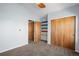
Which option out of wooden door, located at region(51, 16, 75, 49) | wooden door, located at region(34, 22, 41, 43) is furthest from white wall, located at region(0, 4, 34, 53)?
wooden door, located at region(51, 16, 75, 49)

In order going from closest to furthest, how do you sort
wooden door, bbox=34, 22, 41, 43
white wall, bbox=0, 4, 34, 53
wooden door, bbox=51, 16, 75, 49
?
white wall, bbox=0, 4, 34, 53
wooden door, bbox=51, 16, 75, 49
wooden door, bbox=34, 22, 41, 43

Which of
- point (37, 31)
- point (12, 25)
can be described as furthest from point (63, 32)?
point (12, 25)

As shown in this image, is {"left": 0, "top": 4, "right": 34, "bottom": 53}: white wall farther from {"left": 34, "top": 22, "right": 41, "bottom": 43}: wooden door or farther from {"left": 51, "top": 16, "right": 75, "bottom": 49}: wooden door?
{"left": 51, "top": 16, "right": 75, "bottom": 49}: wooden door

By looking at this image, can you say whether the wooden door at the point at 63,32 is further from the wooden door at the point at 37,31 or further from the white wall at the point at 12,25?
the white wall at the point at 12,25

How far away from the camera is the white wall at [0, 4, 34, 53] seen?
3.34 m

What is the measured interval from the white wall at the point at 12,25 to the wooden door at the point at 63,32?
1891 millimetres

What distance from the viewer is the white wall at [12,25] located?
3.34 metres

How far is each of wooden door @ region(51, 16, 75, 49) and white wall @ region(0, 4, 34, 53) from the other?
1.89m

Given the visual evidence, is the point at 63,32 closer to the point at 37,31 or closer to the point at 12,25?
the point at 37,31

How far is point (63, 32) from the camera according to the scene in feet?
13.5

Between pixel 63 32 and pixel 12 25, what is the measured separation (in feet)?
9.25

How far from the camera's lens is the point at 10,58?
69 cm

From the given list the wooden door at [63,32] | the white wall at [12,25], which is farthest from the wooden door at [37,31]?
the wooden door at [63,32]

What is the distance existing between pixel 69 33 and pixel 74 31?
295 mm
